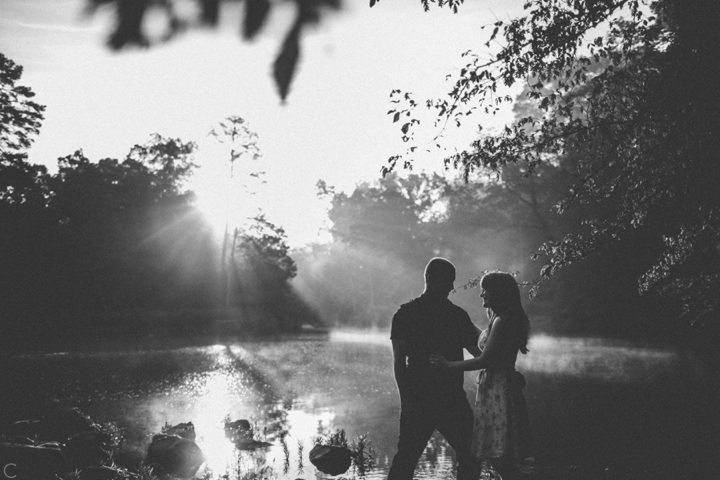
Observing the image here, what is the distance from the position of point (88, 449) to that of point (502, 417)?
610 cm

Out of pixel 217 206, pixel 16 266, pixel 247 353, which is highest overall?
pixel 217 206

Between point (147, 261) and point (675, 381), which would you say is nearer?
point (675, 381)

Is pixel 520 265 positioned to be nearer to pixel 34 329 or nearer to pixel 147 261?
pixel 147 261

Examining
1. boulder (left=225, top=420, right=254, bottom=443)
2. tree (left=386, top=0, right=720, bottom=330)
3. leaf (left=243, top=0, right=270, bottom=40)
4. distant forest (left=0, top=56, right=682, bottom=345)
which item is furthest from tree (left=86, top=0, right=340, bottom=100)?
distant forest (left=0, top=56, right=682, bottom=345)

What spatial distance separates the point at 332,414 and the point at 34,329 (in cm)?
3129

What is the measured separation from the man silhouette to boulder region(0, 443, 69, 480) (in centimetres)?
441

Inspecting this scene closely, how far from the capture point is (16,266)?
34.0m

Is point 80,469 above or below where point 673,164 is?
below

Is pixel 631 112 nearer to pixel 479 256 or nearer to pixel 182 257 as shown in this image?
pixel 182 257

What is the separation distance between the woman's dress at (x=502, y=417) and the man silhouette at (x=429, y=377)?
6.0 inches

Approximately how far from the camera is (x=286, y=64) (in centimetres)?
132

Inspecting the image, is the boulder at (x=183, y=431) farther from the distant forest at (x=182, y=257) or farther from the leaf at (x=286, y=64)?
the distant forest at (x=182, y=257)

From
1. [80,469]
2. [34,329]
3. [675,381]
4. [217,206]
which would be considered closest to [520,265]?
[217,206]

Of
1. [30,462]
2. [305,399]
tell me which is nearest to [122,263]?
[305,399]
